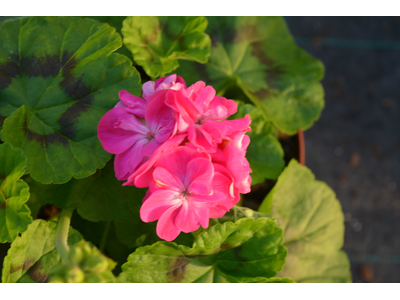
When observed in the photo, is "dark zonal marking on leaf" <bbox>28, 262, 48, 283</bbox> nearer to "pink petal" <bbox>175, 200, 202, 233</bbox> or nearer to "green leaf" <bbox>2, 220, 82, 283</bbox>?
"green leaf" <bbox>2, 220, 82, 283</bbox>

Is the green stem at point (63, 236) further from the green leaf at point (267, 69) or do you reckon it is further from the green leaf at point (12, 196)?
the green leaf at point (267, 69)

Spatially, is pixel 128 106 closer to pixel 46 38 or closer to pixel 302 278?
pixel 46 38

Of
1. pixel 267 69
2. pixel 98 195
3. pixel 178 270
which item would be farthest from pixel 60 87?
pixel 267 69

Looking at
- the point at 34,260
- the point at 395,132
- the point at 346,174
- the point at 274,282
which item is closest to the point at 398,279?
the point at 346,174

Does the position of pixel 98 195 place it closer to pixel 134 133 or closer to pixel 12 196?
pixel 12 196

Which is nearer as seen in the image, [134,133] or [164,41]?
[134,133]
